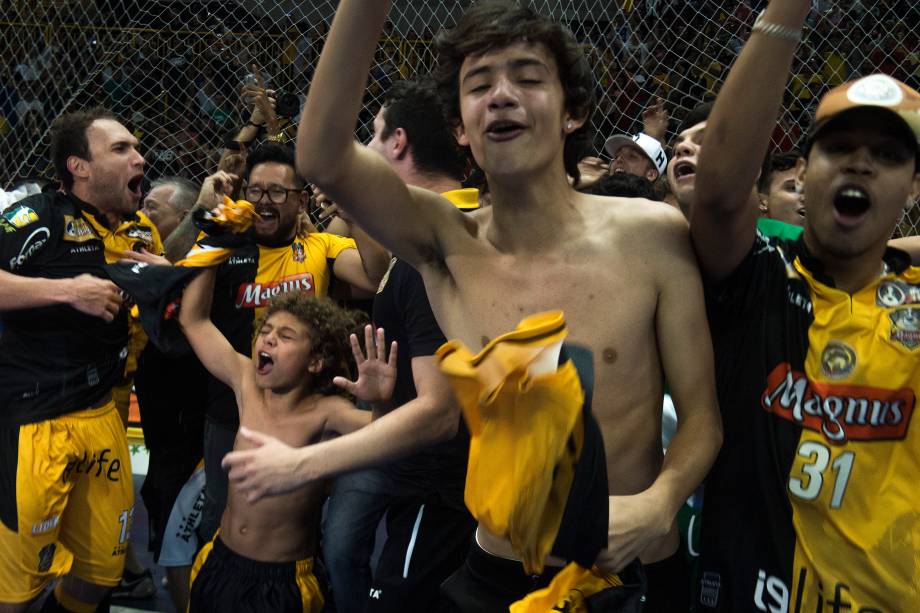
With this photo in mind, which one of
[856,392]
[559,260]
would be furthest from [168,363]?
[856,392]

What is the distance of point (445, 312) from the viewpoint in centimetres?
183

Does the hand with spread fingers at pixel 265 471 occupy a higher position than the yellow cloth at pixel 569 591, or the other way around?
the yellow cloth at pixel 569 591

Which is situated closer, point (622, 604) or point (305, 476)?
point (622, 604)

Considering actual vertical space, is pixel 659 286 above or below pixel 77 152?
above

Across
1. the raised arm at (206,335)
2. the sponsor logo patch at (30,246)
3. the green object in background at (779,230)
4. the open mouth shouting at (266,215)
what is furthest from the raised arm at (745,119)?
the sponsor logo patch at (30,246)

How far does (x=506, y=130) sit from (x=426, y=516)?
4.21 ft

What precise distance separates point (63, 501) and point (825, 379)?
2.79 m

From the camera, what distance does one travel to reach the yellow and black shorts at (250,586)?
3.11 metres

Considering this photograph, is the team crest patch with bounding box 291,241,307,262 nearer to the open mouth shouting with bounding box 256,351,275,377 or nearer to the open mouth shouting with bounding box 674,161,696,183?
the open mouth shouting with bounding box 256,351,275,377

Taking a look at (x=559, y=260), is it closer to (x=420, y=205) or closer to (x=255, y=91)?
(x=420, y=205)

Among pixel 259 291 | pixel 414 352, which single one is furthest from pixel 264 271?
pixel 414 352

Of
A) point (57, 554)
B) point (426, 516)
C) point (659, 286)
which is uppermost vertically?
point (659, 286)

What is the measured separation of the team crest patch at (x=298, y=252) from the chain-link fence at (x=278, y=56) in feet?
8.01

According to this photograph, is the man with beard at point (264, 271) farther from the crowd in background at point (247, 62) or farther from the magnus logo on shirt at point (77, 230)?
the crowd in background at point (247, 62)
